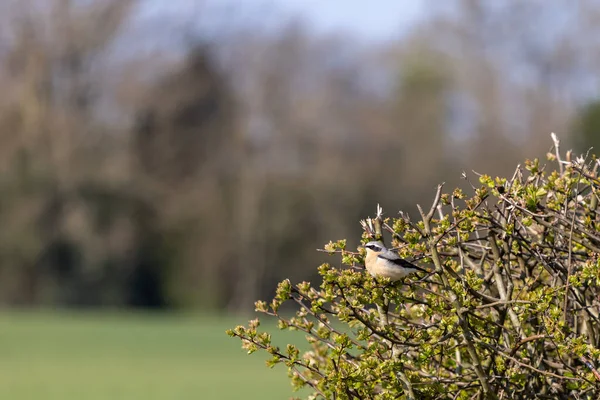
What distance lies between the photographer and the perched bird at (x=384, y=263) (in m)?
3.64

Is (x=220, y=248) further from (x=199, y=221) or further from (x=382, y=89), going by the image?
(x=382, y=89)

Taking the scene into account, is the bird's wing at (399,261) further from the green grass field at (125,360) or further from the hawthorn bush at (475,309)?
the green grass field at (125,360)

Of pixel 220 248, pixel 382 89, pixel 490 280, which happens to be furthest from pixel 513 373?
pixel 382 89

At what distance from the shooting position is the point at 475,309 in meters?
3.69

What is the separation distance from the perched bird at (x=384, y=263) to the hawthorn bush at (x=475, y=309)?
1.1 inches

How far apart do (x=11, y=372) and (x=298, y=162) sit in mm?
23008

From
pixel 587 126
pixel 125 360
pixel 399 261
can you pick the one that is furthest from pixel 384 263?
pixel 587 126

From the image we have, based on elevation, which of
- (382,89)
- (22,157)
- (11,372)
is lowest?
(11,372)

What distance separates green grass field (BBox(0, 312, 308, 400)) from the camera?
20.9 metres

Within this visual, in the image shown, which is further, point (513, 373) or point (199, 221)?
point (199, 221)

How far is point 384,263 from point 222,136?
4136cm

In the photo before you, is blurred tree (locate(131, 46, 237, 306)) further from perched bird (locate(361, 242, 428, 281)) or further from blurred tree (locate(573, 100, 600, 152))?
perched bird (locate(361, 242, 428, 281))

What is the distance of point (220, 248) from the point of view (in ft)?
143

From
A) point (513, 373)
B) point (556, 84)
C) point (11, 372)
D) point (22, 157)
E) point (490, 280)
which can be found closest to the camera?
point (513, 373)
